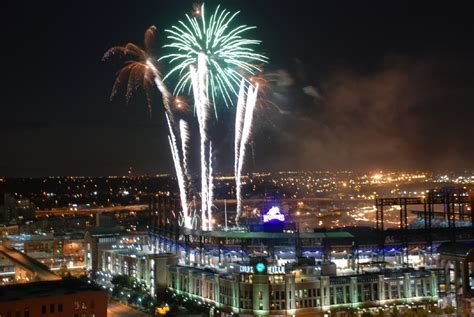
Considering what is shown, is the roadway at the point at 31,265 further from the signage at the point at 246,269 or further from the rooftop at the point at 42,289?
the signage at the point at 246,269

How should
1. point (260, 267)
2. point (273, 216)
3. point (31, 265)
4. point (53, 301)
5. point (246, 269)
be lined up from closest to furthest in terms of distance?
point (53, 301) < point (260, 267) < point (246, 269) < point (273, 216) < point (31, 265)

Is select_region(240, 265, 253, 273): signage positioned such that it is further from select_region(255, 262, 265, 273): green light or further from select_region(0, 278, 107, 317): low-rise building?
select_region(0, 278, 107, 317): low-rise building

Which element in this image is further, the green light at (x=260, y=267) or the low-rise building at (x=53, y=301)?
the green light at (x=260, y=267)

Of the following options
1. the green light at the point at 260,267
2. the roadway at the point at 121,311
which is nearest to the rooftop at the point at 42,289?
the roadway at the point at 121,311

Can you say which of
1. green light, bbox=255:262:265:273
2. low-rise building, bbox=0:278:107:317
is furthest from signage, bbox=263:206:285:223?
low-rise building, bbox=0:278:107:317

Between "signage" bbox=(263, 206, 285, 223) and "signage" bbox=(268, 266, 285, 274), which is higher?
"signage" bbox=(263, 206, 285, 223)

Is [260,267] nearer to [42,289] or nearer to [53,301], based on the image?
[53,301]

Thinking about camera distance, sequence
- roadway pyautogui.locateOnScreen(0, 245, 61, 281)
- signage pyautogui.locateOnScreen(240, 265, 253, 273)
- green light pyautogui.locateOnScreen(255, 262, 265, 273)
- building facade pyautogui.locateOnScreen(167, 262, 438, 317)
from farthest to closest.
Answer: roadway pyautogui.locateOnScreen(0, 245, 61, 281), signage pyautogui.locateOnScreen(240, 265, 253, 273), green light pyautogui.locateOnScreen(255, 262, 265, 273), building facade pyautogui.locateOnScreen(167, 262, 438, 317)

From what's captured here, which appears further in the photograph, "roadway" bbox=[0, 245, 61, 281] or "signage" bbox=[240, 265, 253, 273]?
"roadway" bbox=[0, 245, 61, 281]

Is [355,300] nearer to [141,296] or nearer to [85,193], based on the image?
[141,296]

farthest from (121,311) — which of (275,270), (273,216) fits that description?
(273,216)
